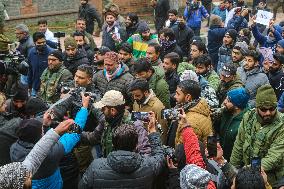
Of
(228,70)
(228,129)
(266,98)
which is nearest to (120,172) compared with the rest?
(266,98)

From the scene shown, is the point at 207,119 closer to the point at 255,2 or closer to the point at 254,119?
the point at 254,119

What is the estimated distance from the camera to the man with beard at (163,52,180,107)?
7135 mm

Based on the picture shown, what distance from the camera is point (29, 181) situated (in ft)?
11.4

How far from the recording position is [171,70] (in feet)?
23.7

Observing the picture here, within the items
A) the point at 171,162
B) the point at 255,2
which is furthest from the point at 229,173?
the point at 255,2

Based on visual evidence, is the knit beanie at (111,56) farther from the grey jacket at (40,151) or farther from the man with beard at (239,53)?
the grey jacket at (40,151)

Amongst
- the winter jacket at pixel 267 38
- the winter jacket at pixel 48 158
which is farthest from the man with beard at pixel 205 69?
the winter jacket at pixel 48 158

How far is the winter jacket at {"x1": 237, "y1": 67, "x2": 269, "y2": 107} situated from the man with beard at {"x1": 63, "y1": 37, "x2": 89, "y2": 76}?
275 centimetres

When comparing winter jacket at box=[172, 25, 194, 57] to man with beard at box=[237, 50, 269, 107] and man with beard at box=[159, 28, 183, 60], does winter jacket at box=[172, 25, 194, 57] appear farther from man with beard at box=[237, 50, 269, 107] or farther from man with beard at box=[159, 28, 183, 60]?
man with beard at box=[237, 50, 269, 107]

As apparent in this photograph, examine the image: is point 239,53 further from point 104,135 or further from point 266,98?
point 104,135

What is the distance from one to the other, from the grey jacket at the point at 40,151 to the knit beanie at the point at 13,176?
359mm

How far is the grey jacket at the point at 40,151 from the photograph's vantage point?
12.7 feet

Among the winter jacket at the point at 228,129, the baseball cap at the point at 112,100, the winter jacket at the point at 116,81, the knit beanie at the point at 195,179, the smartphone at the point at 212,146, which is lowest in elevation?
the winter jacket at the point at 228,129

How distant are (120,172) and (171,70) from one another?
3563 mm
